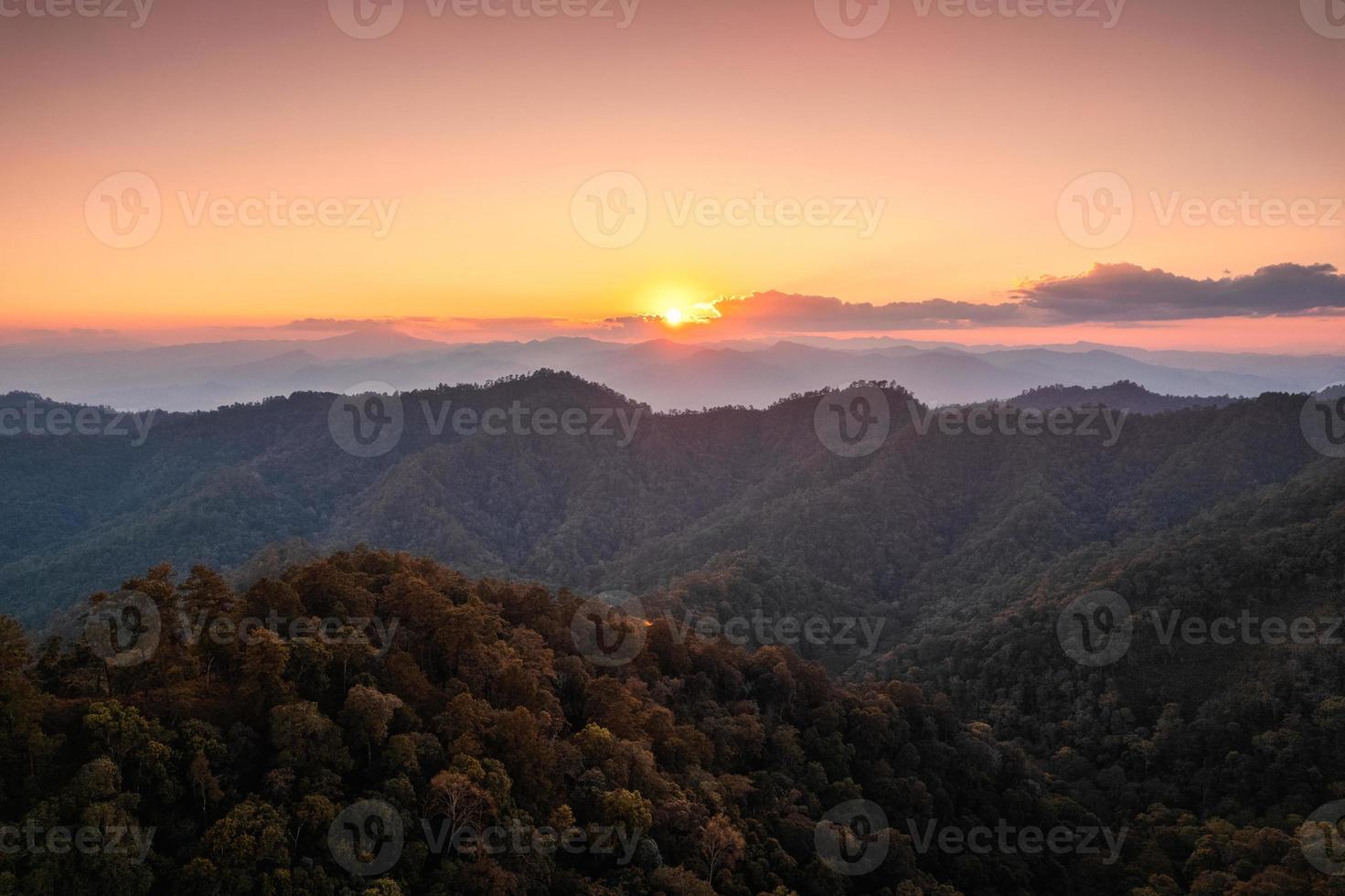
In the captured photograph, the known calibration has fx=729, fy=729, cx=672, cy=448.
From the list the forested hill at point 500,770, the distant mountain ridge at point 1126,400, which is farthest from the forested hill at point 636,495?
the distant mountain ridge at point 1126,400

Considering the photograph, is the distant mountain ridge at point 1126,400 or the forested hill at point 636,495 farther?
the distant mountain ridge at point 1126,400

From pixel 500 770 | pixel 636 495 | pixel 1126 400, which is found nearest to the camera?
pixel 500 770

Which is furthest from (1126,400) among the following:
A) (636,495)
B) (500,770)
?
(500,770)

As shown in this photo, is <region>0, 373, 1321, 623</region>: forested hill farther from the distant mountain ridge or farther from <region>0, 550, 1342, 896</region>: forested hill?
the distant mountain ridge

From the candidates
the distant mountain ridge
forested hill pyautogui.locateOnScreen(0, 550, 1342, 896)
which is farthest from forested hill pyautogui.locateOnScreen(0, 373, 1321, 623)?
the distant mountain ridge

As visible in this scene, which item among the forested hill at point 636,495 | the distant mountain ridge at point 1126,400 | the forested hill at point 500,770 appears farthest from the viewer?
the distant mountain ridge at point 1126,400

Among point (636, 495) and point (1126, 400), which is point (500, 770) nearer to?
point (636, 495)

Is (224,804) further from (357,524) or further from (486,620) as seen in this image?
(357,524)

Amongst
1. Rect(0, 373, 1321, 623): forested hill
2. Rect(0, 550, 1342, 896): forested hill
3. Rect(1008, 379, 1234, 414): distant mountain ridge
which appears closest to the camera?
Rect(0, 550, 1342, 896): forested hill

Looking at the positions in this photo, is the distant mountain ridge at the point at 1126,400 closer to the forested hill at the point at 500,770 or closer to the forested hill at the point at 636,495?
the forested hill at the point at 636,495
